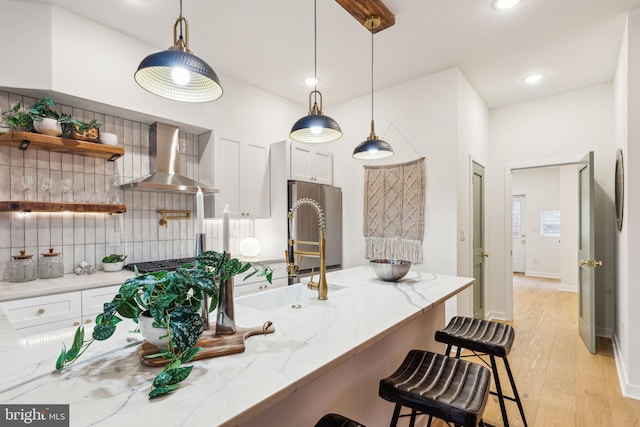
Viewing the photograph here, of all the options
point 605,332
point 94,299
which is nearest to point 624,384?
point 605,332

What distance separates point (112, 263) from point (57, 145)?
0.98 m

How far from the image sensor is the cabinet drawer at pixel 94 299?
2.17 m

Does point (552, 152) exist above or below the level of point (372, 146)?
above

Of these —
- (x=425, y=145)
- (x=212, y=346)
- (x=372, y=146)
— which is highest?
(x=425, y=145)

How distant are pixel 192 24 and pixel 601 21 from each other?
323cm

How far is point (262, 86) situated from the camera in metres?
3.72

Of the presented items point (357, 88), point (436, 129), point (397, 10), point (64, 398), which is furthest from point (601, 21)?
point (64, 398)

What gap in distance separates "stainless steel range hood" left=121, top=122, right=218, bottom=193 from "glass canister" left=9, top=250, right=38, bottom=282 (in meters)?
0.84

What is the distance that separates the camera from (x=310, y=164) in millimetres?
3910

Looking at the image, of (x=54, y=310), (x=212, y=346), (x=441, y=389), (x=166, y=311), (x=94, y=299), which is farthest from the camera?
(x=94, y=299)

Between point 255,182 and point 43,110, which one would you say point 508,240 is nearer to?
point 255,182

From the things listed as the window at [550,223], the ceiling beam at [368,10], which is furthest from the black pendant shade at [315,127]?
the window at [550,223]

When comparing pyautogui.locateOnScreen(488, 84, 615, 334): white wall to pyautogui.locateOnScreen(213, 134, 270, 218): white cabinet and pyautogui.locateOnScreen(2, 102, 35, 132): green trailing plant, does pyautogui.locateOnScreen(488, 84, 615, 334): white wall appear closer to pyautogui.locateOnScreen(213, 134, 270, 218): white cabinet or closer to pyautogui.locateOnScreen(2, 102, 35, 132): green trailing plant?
pyautogui.locateOnScreen(213, 134, 270, 218): white cabinet

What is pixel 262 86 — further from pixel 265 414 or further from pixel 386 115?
pixel 265 414
